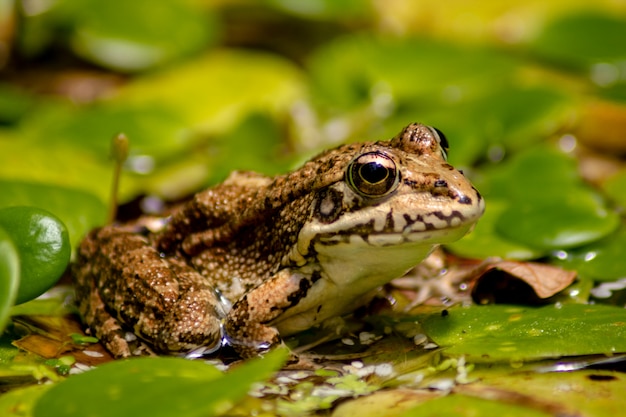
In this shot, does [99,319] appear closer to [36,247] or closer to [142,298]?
[142,298]

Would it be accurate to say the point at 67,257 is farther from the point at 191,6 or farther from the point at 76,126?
the point at 191,6

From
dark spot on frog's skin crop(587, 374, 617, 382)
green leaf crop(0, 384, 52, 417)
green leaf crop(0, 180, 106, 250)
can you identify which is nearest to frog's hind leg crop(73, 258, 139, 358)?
green leaf crop(0, 180, 106, 250)

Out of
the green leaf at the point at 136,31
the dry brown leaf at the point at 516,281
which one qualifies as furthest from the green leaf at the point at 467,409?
the green leaf at the point at 136,31

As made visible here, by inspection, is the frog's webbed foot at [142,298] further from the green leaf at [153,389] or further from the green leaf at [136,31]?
the green leaf at [136,31]

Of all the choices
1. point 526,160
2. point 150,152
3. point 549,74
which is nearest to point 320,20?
point 549,74

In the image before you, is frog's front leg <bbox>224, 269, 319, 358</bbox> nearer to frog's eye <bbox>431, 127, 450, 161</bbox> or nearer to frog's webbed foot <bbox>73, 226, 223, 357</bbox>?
frog's webbed foot <bbox>73, 226, 223, 357</bbox>

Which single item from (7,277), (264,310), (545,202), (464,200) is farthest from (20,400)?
(545,202)
